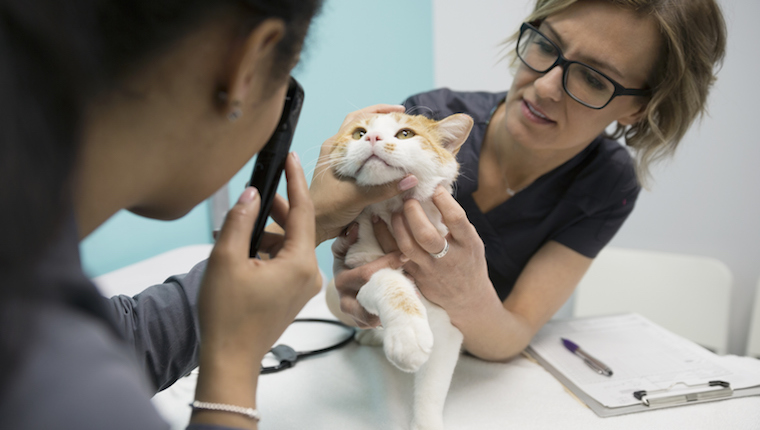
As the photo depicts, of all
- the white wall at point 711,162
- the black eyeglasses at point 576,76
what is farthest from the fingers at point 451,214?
the white wall at point 711,162

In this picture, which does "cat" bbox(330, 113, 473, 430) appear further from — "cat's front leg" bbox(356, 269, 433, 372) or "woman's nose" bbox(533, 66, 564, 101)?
"woman's nose" bbox(533, 66, 564, 101)

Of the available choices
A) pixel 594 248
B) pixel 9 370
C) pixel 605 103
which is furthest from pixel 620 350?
pixel 9 370

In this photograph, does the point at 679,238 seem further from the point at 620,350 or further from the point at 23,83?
the point at 23,83

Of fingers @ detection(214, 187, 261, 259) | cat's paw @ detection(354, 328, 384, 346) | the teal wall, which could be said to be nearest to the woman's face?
the teal wall

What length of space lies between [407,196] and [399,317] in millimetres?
243

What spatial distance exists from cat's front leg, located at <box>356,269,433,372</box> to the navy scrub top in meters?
0.39

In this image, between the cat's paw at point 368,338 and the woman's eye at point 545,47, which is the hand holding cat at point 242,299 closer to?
the cat's paw at point 368,338

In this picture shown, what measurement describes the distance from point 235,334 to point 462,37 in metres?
1.58

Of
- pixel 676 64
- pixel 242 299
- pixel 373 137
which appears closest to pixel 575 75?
pixel 676 64

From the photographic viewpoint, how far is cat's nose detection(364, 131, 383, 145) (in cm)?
80

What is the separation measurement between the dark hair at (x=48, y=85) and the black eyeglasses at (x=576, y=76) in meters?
0.75

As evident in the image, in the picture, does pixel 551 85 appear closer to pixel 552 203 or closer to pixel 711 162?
pixel 552 203

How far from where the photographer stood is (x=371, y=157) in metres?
0.81

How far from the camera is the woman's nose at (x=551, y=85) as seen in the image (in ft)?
3.02
